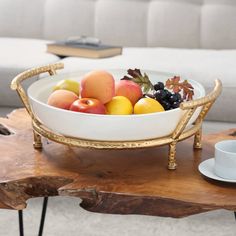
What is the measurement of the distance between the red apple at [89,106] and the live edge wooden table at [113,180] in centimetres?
12

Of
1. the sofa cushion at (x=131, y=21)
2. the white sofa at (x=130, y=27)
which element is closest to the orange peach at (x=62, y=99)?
the white sofa at (x=130, y=27)

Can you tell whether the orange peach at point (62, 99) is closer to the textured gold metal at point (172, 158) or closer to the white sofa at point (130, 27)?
the textured gold metal at point (172, 158)

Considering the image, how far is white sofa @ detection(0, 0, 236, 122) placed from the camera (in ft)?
8.30

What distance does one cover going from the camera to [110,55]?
A: 254 centimetres

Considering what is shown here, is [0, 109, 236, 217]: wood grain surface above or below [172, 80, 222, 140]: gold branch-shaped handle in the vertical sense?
below

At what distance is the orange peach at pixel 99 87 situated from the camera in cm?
131

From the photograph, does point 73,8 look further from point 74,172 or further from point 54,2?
point 74,172

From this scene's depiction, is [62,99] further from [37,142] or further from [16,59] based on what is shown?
[16,59]

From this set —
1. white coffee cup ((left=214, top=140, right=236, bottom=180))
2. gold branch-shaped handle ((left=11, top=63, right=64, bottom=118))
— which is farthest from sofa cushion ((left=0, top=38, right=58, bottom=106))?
white coffee cup ((left=214, top=140, right=236, bottom=180))

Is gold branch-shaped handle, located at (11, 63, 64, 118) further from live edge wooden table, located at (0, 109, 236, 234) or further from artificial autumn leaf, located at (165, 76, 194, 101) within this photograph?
artificial autumn leaf, located at (165, 76, 194, 101)

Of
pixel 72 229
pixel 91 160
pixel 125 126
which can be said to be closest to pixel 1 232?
pixel 72 229

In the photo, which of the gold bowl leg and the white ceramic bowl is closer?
the white ceramic bowl

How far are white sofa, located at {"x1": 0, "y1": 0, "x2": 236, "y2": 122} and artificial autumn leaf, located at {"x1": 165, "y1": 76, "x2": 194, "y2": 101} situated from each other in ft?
3.36

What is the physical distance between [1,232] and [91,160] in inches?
28.4
